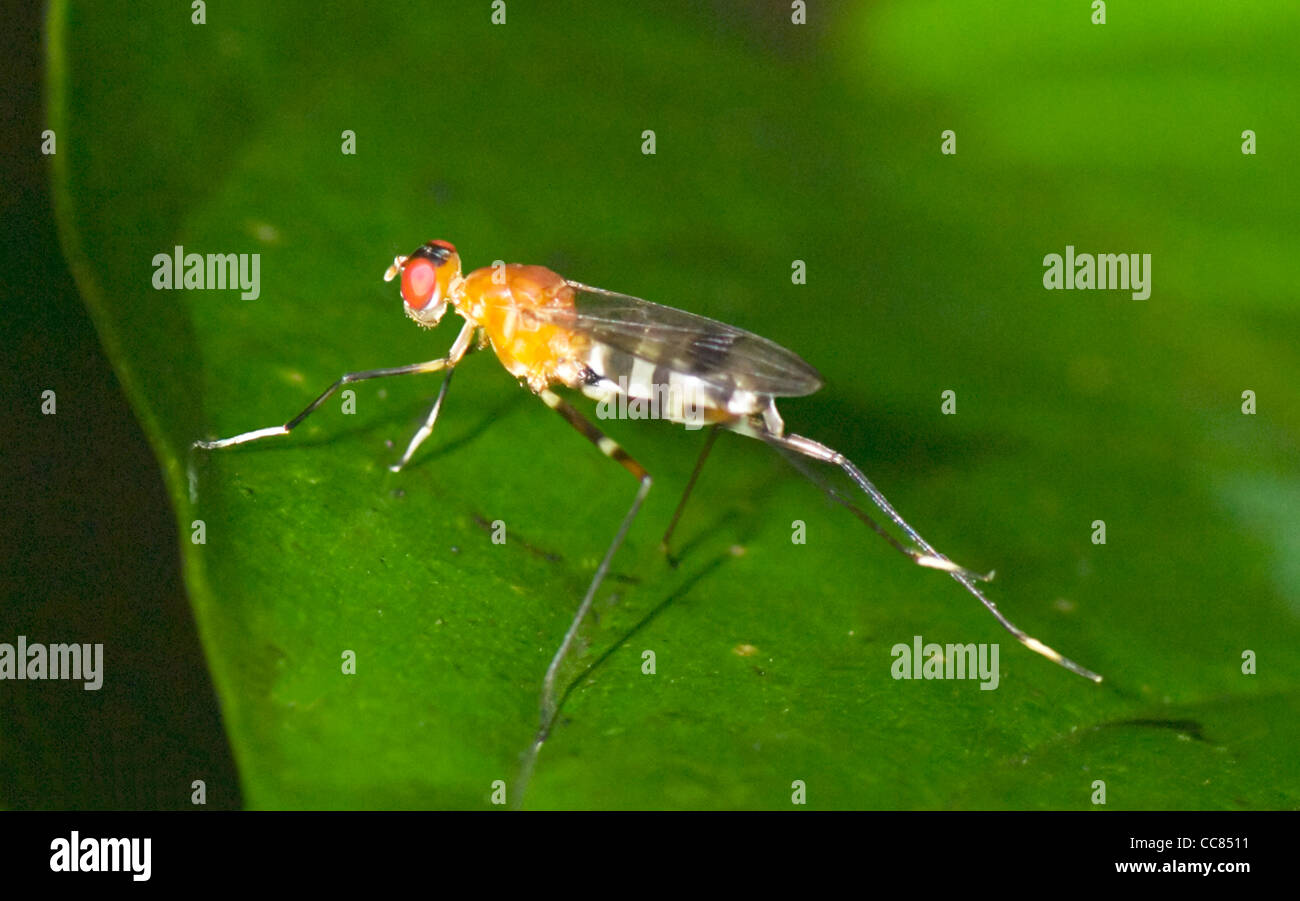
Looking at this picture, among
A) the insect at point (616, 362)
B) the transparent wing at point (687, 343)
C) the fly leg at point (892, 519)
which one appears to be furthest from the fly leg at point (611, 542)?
the fly leg at point (892, 519)

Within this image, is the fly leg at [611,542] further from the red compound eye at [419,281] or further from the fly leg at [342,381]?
the red compound eye at [419,281]

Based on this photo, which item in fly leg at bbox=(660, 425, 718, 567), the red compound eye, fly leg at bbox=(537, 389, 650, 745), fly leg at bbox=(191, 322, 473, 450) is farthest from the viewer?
the red compound eye

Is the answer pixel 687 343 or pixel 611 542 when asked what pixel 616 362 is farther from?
pixel 611 542

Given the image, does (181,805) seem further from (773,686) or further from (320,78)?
(320,78)

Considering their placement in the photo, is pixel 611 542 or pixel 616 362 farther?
pixel 616 362

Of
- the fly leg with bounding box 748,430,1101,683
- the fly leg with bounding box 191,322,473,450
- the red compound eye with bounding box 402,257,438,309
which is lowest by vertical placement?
the fly leg with bounding box 748,430,1101,683

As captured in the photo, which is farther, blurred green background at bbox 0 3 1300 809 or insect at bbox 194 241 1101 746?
insect at bbox 194 241 1101 746

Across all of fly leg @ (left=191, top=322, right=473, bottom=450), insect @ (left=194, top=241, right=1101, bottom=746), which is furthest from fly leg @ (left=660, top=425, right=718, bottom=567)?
fly leg @ (left=191, top=322, right=473, bottom=450)

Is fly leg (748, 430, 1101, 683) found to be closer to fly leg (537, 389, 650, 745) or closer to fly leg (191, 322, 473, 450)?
fly leg (537, 389, 650, 745)

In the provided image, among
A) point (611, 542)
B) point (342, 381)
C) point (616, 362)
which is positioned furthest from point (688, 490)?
point (342, 381)
